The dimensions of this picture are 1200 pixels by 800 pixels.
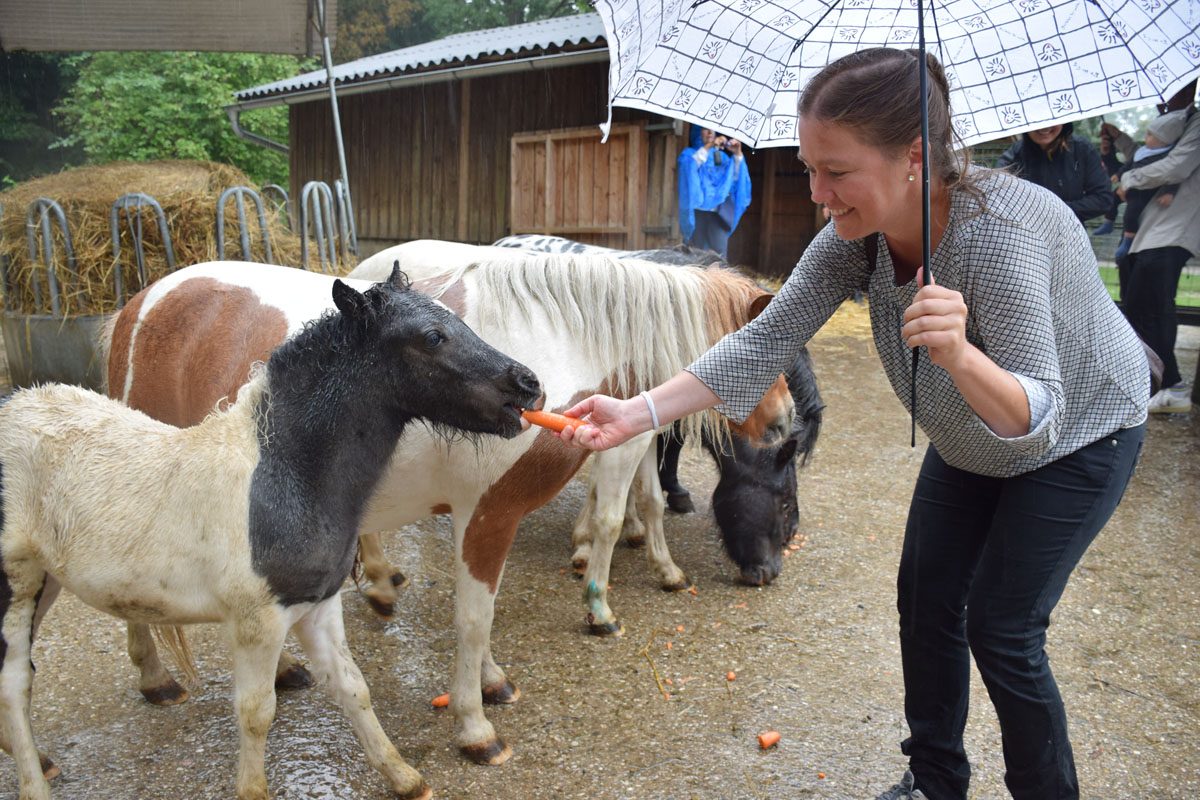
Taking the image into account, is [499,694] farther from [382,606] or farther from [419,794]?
[382,606]

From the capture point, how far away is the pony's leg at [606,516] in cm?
373

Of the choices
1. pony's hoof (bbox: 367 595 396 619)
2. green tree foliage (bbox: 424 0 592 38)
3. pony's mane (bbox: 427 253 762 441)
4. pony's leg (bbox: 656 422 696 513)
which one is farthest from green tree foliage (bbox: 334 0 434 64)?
pony's mane (bbox: 427 253 762 441)

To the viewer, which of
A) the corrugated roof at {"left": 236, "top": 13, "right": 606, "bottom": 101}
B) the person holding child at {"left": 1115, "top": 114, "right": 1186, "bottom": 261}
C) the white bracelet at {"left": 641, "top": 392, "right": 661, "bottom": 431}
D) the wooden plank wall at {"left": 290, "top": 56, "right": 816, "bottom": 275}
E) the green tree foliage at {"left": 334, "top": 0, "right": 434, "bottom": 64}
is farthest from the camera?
the green tree foliage at {"left": 334, "top": 0, "right": 434, "bottom": 64}

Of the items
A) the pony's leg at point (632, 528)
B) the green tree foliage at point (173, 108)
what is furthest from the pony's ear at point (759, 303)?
the green tree foliage at point (173, 108)

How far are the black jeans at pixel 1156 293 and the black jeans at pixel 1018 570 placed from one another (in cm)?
540

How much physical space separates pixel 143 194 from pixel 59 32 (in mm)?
2660

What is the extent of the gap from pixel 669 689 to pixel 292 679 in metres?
1.49

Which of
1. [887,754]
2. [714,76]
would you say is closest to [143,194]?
[714,76]

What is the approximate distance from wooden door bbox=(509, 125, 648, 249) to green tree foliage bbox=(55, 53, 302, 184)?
484 inches

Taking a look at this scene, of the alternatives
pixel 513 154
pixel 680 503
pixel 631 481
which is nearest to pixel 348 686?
pixel 631 481

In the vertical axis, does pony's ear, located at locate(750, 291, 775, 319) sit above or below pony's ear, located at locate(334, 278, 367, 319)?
below

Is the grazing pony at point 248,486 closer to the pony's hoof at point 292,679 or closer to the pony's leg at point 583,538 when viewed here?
the pony's hoof at point 292,679

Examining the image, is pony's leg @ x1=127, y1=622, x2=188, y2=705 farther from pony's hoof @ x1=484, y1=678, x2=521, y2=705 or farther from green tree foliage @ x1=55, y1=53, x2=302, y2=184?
green tree foliage @ x1=55, y1=53, x2=302, y2=184

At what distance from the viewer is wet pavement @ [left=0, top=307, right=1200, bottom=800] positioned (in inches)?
109
